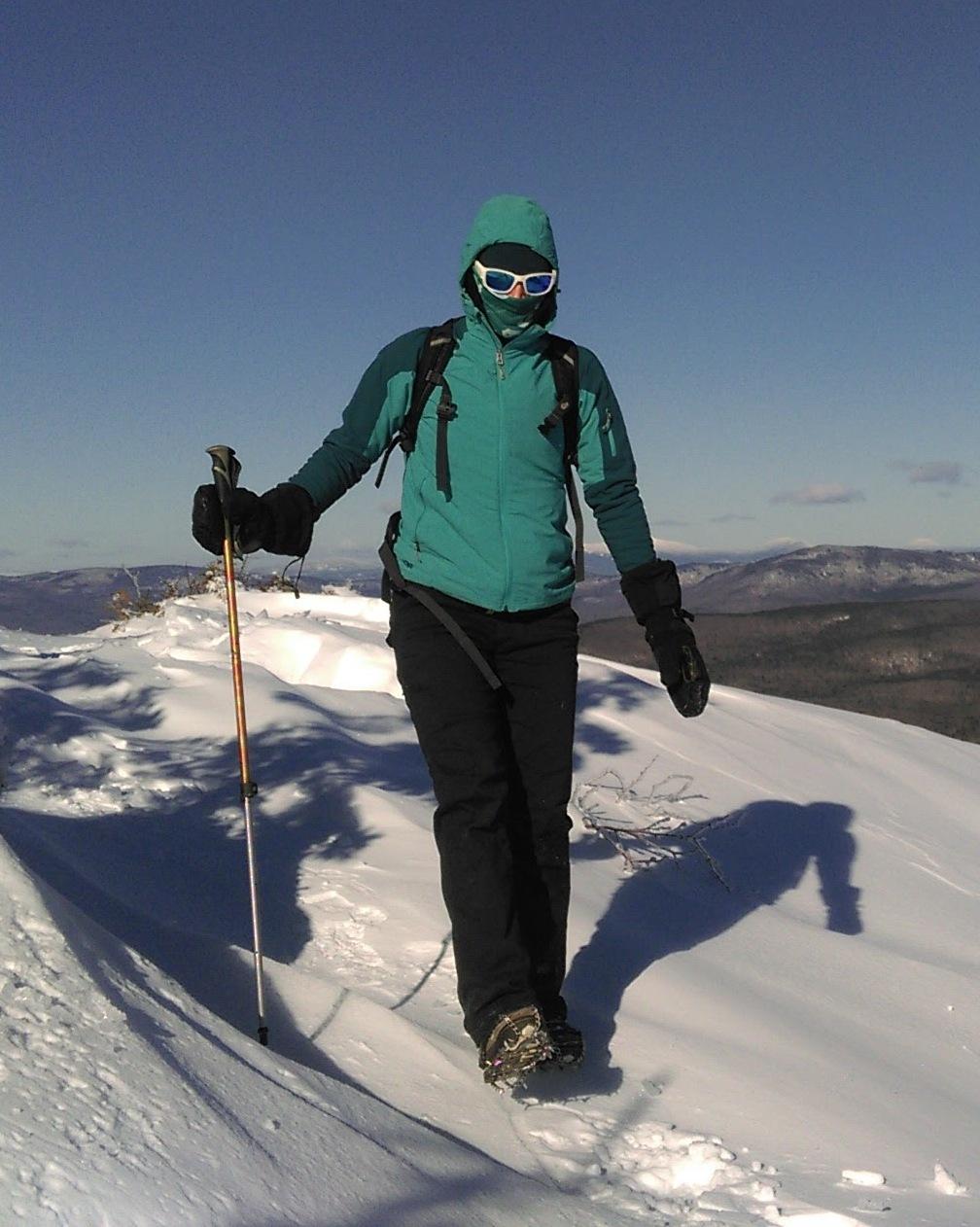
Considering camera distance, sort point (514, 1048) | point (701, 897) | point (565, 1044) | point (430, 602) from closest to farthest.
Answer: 1. point (514, 1048)
2. point (565, 1044)
3. point (430, 602)
4. point (701, 897)

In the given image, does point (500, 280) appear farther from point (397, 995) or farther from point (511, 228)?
point (397, 995)

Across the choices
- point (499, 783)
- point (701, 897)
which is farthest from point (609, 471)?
point (701, 897)

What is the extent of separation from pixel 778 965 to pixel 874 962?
1.43 feet

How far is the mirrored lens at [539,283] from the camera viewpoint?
2.80 m

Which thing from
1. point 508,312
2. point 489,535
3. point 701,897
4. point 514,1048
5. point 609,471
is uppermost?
point 508,312

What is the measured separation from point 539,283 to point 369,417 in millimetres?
585

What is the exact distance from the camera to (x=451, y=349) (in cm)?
290

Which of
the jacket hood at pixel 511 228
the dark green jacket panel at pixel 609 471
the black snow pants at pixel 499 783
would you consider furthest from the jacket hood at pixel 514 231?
the black snow pants at pixel 499 783

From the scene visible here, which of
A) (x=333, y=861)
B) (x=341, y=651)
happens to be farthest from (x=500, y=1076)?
(x=341, y=651)

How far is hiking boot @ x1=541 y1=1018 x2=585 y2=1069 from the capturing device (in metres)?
2.50

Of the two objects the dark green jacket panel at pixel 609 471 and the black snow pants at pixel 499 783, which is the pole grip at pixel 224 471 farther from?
the dark green jacket panel at pixel 609 471

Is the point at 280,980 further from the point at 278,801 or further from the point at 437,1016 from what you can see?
the point at 278,801

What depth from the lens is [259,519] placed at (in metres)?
2.67

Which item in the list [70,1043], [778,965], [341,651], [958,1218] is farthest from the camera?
[341,651]
